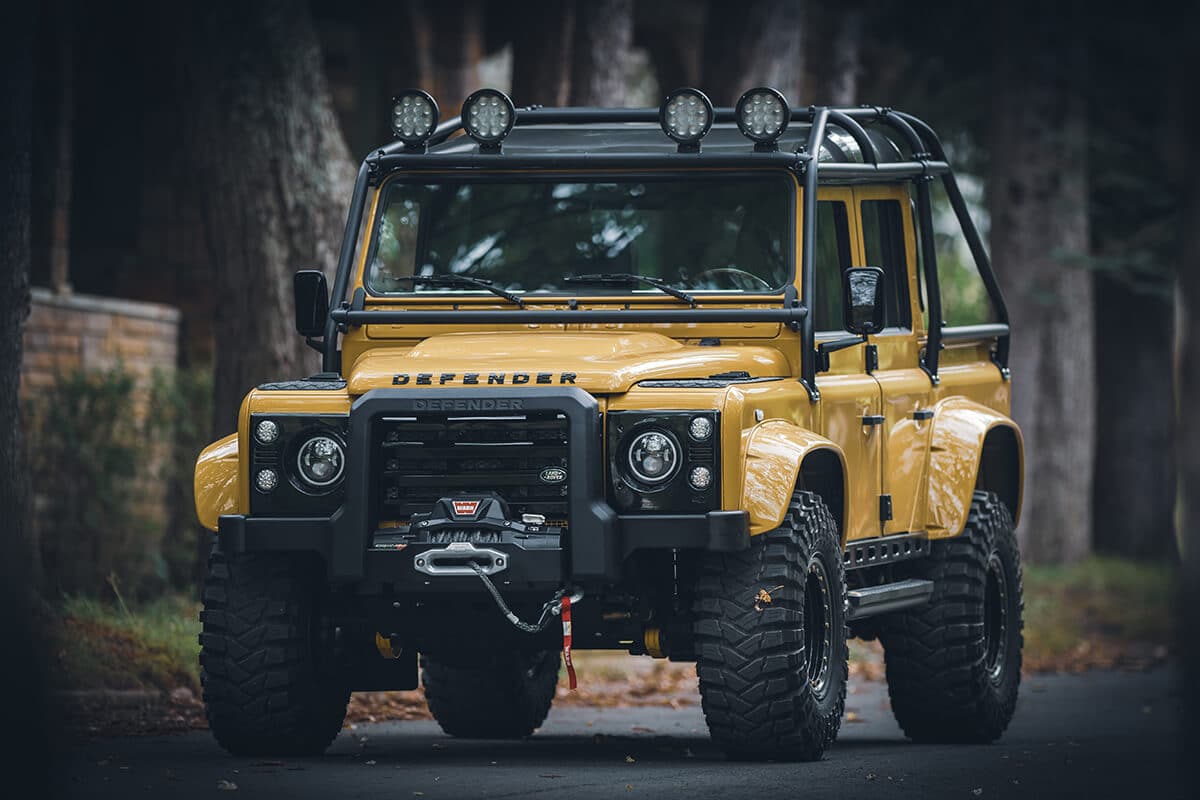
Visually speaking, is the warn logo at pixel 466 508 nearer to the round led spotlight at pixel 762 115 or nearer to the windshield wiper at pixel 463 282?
the windshield wiper at pixel 463 282

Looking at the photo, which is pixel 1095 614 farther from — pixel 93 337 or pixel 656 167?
pixel 656 167

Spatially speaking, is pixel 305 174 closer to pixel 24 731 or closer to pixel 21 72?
pixel 21 72

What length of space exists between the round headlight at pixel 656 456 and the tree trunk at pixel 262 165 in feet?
19.3

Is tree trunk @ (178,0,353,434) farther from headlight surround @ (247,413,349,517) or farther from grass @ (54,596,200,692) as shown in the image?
headlight surround @ (247,413,349,517)

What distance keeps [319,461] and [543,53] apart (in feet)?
33.0

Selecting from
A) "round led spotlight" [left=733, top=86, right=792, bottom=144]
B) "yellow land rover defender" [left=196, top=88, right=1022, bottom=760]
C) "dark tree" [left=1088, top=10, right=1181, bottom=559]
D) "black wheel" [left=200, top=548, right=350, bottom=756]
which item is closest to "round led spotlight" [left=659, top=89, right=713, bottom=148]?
"yellow land rover defender" [left=196, top=88, right=1022, bottom=760]

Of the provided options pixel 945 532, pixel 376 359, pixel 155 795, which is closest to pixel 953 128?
pixel 945 532

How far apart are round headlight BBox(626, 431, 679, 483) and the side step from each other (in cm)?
148

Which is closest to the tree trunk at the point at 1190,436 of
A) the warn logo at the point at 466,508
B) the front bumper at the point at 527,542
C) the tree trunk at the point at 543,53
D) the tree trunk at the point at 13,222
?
the front bumper at the point at 527,542

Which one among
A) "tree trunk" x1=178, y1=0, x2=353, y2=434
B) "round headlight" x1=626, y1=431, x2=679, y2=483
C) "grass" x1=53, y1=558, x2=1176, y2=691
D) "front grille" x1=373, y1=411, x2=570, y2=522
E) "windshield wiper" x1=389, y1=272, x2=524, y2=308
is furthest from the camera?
"tree trunk" x1=178, y1=0, x2=353, y2=434

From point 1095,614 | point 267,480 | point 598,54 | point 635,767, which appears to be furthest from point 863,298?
point 1095,614

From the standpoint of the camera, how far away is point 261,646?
9773mm

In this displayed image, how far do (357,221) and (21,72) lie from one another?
2.81m

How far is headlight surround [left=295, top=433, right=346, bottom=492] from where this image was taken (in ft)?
31.5
